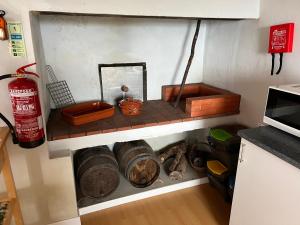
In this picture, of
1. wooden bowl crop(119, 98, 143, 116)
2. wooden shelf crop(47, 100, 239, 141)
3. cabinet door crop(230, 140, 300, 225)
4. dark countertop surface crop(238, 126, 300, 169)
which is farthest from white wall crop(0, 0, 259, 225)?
cabinet door crop(230, 140, 300, 225)

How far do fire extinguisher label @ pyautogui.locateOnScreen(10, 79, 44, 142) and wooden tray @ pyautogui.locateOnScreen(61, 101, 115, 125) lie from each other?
1.30 ft

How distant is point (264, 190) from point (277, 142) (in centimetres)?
26

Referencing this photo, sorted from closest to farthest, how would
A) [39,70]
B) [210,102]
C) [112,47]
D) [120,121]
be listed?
[39,70], [120,121], [210,102], [112,47]

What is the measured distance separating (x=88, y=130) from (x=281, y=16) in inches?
60.0

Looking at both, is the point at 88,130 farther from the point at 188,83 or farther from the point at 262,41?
the point at 262,41

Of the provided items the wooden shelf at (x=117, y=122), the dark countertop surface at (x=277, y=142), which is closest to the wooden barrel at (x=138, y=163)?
the wooden shelf at (x=117, y=122)

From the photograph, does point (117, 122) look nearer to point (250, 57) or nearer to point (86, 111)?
point (86, 111)

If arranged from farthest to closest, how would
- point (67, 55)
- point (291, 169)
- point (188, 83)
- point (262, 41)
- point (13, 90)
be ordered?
point (188, 83)
point (67, 55)
point (262, 41)
point (13, 90)
point (291, 169)

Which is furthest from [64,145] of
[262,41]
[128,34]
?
[262,41]

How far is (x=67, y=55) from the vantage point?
1856 millimetres

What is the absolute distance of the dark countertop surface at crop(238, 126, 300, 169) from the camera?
1014 millimetres

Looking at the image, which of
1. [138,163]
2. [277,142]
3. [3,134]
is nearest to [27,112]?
[3,134]

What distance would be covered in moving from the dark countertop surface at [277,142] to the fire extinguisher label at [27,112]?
114 cm

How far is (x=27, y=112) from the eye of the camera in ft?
3.83
